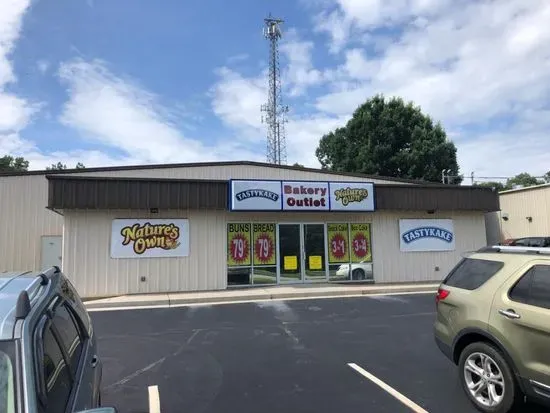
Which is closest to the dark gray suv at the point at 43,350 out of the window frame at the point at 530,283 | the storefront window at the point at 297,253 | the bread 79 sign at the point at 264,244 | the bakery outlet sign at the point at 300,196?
the window frame at the point at 530,283

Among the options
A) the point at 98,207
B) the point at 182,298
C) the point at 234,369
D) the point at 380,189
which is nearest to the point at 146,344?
the point at 234,369

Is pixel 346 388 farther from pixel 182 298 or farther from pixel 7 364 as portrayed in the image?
pixel 182 298

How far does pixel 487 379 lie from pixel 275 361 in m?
3.30

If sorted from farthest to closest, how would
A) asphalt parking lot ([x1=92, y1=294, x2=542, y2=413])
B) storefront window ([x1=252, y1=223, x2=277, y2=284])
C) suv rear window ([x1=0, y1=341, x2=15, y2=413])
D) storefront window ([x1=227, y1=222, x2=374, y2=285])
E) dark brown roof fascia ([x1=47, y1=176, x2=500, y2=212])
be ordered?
storefront window ([x1=252, y1=223, x2=277, y2=284]) → storefront window ([x1=227, y1=222, x2=374, y2=285]) → dark brown roof fascia ([x1=47, y1=176, x2=500, y2=212]) → asphalt parking lot ([x1=92, y1=294, x2=542, y2=413]) → suv rear window ([x1=0, y1=341, x2=15, y2=413])

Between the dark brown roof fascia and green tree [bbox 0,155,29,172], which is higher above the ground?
green tree [bbox 0,155,29,172]

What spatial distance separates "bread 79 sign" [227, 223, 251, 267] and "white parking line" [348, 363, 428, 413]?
9958 millimetres

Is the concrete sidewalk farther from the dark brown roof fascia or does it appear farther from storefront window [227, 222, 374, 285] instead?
the dark brown roof fascia

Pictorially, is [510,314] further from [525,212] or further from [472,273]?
[525,212]

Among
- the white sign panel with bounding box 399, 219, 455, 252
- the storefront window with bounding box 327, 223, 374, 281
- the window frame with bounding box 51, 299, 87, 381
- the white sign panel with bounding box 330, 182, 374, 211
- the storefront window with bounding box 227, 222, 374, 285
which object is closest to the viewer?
the window frame with bounding box 51, 299, 87, 381

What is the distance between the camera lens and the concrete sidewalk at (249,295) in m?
13.7

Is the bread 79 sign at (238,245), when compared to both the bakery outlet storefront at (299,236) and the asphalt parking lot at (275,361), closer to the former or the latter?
the bakery outlet storefront at (299,236)

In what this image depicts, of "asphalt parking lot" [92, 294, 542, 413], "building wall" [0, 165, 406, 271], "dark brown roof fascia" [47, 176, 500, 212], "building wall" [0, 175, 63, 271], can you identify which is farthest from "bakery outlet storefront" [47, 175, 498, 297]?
"building wall" [0, 175, 63, 271]

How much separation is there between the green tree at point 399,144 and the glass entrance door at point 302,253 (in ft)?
71.4

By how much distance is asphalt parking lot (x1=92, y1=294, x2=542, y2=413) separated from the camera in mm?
5594
